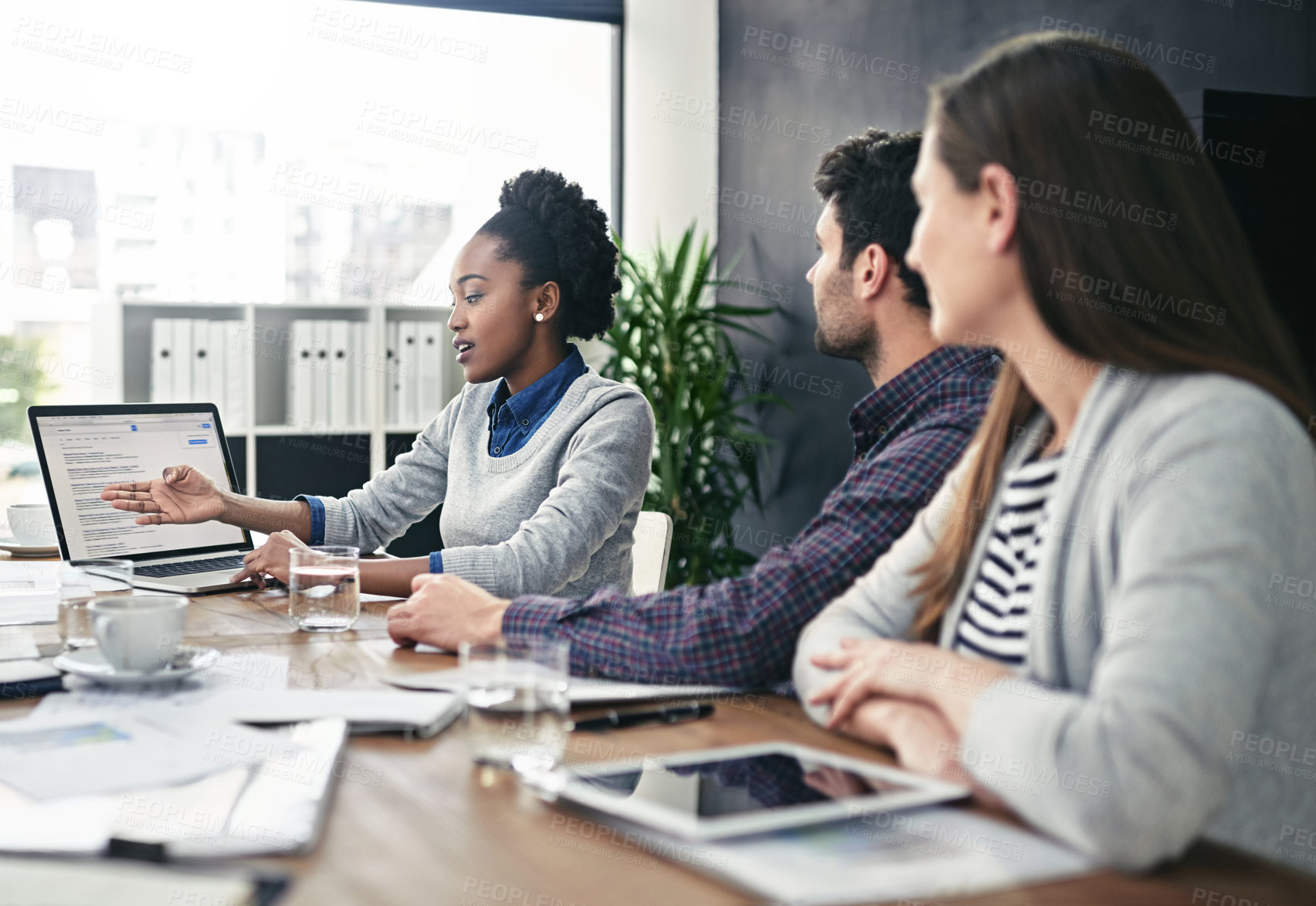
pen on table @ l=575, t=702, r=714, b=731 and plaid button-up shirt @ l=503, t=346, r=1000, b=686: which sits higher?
plaid button-up shirt @ l=503, t=346, r=1000, b=686

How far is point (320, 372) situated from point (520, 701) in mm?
3074

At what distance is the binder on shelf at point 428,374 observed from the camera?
3.90 m

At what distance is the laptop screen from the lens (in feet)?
6.53

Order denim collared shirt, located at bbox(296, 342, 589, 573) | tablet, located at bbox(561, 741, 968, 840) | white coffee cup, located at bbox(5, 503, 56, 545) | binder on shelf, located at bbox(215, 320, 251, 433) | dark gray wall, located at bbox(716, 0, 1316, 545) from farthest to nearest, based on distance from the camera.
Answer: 1. binder on shelf, located at bbox(215, 320, 251, 433)
2. dark gray wall, located at bbox(716, 0, 1316, 545)
3. white coffee cup, located at bbox(5, 503, 56, 545)
4. denim collared shirt, located at bbox(296, 342, 589, 573)
5. tablet, located at bbox(561, 741, 968, 840)

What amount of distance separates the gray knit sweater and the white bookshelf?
1468 mm

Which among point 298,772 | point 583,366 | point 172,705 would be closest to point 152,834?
point 298,772

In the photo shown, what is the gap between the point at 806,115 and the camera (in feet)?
12.1

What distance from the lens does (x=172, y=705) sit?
3.65 ft

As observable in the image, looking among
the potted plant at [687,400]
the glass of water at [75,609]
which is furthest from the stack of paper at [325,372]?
the glass of water at [75,609]

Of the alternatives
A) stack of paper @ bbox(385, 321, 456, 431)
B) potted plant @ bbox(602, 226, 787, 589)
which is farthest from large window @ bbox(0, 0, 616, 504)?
potted plant @ bbox(602, 226, 787, 589)

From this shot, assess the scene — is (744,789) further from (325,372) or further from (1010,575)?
(325,372)

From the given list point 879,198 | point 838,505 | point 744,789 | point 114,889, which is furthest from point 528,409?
point 114,889

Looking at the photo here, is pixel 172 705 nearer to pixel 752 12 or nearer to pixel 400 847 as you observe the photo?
pixel 400 847

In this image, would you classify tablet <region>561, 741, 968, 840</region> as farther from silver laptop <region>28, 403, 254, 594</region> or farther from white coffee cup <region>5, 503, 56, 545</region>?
white coffee cup <region>5, 503, 56, 545</region>
